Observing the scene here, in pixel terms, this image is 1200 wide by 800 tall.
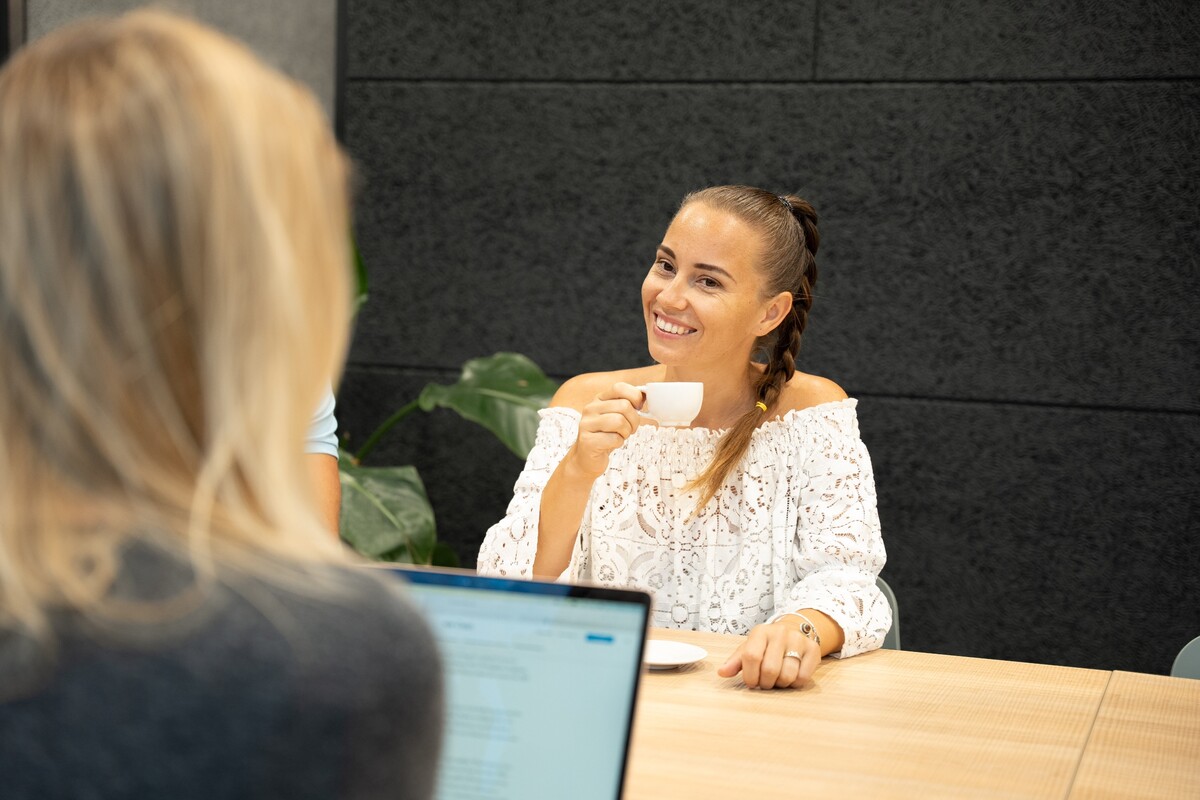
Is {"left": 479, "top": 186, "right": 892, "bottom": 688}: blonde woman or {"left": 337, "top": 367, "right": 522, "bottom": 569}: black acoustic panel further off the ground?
{"left": 479, "top": 186, "right": 892, "bottom": 688}: blonde woman

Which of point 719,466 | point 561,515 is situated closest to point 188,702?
point 561,515

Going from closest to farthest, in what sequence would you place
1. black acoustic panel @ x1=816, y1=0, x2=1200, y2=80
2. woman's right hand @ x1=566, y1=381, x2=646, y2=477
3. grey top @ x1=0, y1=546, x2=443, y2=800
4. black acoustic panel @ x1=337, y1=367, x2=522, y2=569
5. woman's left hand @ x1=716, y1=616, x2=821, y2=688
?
1. grey top @ x1=0, y1=546, x2=443, y2=800
2. woman's left hand @ x1=716, y1=616, x2=821, y2=688
3. woman's right hand @ x1=566, y1=381, x2=646, y2=477
4. black acoustic panel @ x1=816, y1=0, x2=1200, y2=80
5. black acoustic panel @ x1=337, y1=367, x2=522, y2=569

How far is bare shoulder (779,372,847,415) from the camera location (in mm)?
1905

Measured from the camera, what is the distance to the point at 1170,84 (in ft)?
7.84

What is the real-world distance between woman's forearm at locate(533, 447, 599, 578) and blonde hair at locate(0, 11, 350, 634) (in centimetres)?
120

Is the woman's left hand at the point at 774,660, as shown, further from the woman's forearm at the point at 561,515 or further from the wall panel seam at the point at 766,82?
the wall panel seam at the point at 766,82

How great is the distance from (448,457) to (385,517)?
1.44 feet

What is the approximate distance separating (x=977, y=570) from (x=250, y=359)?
2.27m

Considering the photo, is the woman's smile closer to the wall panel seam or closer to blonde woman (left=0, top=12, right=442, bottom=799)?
the wall panel seam

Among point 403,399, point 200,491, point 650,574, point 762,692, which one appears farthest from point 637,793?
point 403,399

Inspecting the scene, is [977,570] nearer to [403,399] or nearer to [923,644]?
[923,644]

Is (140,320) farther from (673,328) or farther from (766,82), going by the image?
(766,82)

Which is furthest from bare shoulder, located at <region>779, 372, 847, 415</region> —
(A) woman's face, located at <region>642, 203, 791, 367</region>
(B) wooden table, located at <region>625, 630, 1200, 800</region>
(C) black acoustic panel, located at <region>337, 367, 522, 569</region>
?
(C) black acoustic panel, located at <region>337, 367, 522, 569</region>

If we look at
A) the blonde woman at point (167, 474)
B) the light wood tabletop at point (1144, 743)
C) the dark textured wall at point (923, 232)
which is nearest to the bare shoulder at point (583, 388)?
the dark textured wall at point (923, 232)
